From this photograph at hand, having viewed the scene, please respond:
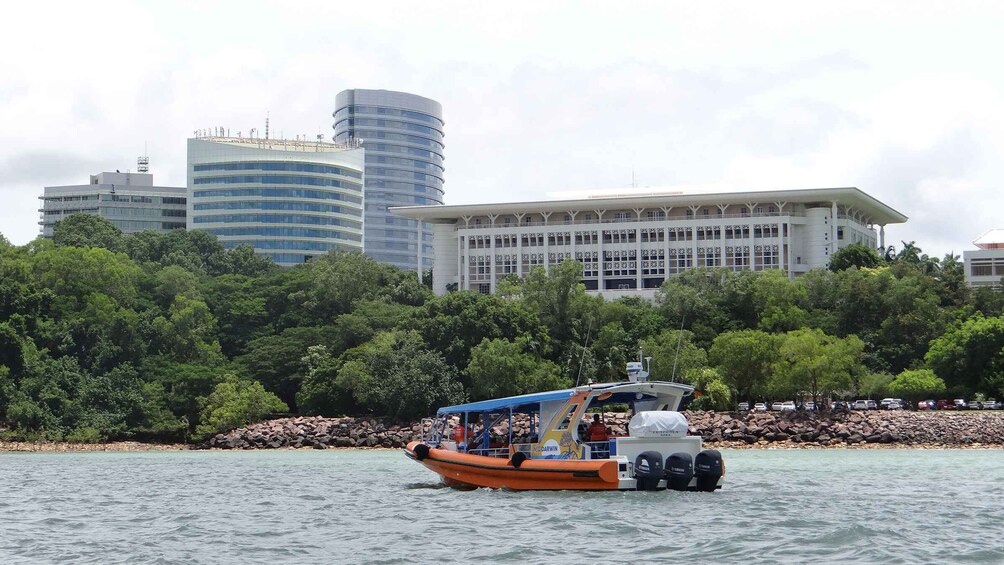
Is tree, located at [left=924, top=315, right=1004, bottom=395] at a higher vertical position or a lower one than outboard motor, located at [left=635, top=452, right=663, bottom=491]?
higher

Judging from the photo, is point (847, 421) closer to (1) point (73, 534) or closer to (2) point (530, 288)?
(2) point (530, 288)

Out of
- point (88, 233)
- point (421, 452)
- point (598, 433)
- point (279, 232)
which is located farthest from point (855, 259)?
point (279, 232)

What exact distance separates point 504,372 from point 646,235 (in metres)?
49.2

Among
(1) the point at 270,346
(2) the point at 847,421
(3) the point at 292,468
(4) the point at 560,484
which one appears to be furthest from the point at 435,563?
(1) the point at 270,346

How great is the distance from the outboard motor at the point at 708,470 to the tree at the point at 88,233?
100 meters

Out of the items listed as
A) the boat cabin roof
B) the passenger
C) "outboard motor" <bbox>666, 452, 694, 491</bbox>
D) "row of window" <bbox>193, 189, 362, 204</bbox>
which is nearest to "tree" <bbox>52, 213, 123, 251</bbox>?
"row of window" <bbox>193, 189, 362, 204</bbox>

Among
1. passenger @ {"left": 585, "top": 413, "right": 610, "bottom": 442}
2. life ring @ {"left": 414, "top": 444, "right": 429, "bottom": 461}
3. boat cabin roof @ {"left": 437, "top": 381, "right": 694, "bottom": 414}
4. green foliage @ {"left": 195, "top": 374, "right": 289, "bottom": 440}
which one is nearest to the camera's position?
boat cabin roof @ {"left": 437, "top": 381, "right": 694, "bottom": 414}

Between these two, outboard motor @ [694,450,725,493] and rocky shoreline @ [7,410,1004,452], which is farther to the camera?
rocky shoreline @ [7,410,1004,452]

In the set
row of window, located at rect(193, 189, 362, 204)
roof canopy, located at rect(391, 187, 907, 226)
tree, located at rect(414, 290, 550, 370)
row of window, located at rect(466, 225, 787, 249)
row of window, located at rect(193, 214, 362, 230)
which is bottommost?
tree, located at rect(414, 290, 550, 370)

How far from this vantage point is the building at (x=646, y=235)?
120 metres

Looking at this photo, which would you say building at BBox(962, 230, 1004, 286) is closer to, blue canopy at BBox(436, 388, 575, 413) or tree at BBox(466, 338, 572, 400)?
tree at BBox(466, 338, 572, 400)

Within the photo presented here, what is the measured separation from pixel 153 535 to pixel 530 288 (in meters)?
64.4

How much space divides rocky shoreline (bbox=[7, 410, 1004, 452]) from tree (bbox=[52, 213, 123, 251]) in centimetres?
4959

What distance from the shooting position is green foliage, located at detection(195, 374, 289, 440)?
270ft
